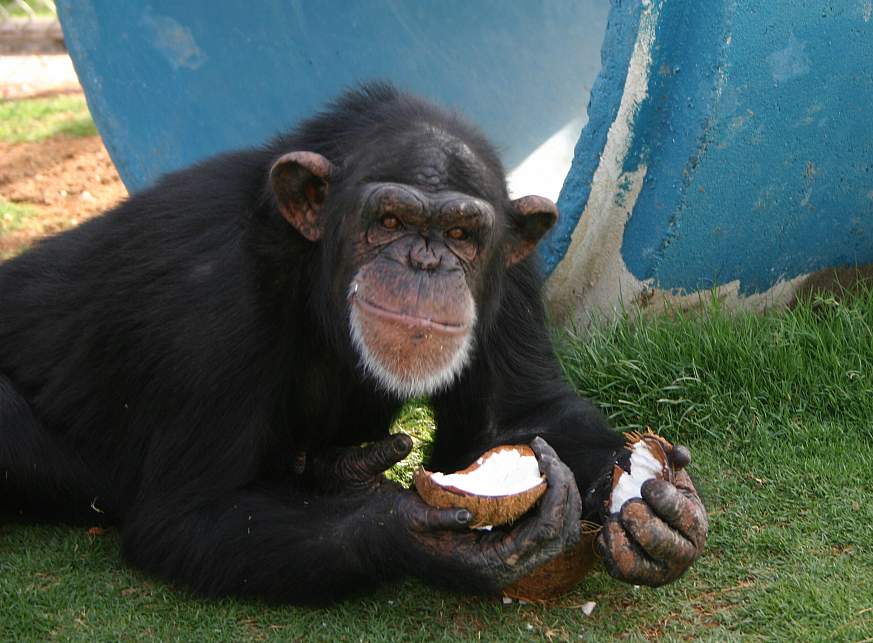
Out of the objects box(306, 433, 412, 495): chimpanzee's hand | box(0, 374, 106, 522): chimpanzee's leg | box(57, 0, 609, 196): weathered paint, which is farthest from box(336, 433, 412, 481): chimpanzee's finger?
Answer: box(57, 0, 609, 196): weathered paint

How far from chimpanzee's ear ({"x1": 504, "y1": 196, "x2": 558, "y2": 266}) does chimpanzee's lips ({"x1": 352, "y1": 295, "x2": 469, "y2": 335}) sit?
608mm

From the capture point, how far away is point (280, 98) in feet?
24.6

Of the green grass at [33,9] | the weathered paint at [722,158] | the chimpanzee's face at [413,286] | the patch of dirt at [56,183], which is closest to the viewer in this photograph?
the chimpanzee's face at [413,286]

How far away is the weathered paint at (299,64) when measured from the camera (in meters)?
6.90

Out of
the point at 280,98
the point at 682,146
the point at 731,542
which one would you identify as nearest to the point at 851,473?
the point at 731,542

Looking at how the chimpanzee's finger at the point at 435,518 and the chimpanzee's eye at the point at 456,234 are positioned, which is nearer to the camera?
the chimpanzee's finger at the point at 435,518

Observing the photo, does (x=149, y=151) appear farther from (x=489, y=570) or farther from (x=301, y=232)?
(x=489, y=570)

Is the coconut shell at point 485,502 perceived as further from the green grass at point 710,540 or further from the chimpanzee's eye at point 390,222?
the chimpanzee's eye at point 390,222

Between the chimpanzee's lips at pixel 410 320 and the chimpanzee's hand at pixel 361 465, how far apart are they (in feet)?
2.38

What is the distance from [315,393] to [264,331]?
0.45 meters

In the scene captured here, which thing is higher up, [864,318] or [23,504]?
[864,318]

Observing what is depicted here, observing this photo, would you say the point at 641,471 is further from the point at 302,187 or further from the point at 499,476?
the point at 302,187

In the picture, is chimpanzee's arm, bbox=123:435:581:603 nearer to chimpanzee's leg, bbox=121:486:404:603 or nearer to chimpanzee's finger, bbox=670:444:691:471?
chimpanzee's leg, bbox=121:486:404:603

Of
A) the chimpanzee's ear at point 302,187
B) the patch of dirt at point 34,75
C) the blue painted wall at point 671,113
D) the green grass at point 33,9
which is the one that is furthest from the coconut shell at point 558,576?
the green grass at point 33,9
